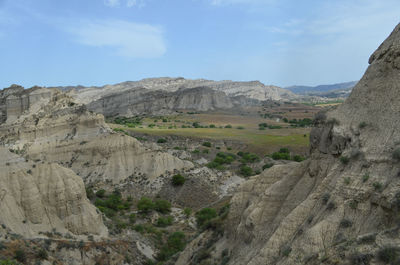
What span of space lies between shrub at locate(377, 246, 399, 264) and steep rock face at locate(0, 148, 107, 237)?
63.0ft

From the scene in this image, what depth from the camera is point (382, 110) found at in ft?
45.6

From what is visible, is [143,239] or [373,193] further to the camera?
[143,239]

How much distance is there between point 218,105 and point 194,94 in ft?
35.2

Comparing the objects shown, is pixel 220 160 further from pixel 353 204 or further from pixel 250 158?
pixel 353 204

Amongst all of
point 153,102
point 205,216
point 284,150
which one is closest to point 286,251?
point 205,216

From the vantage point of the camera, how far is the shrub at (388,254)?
829 cm

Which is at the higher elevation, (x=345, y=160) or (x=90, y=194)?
(x=345, y=160)

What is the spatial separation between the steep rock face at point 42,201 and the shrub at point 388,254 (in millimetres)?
19189

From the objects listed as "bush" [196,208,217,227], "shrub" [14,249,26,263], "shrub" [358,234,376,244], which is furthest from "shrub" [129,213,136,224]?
"shrub" [358,234,376,244]

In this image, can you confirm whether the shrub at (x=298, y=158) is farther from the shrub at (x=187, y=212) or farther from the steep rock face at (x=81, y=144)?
the shrub at (x=187, y=212)

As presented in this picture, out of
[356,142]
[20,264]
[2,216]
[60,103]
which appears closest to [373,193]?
[356,142]

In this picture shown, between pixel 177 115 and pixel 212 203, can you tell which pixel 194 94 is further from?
pixel 212 203

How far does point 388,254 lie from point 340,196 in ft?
12.4

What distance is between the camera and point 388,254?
844 centimetres
